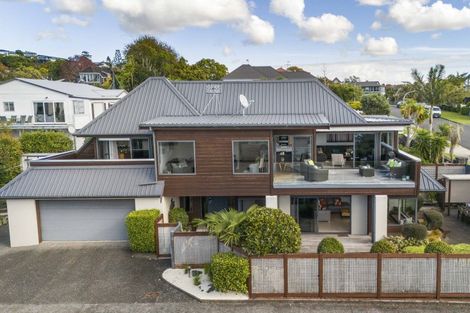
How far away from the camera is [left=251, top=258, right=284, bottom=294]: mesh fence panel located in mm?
12398

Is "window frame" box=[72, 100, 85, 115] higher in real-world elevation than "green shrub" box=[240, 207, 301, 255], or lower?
higher

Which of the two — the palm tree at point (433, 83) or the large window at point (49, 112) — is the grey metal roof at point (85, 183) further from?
the palm tree at point (433, 83)

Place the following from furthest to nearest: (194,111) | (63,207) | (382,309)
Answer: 1. (194,111)
2. (63,207)
3. (382,309)

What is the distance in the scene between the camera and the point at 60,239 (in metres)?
18.3

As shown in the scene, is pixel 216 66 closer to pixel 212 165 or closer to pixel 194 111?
pixel 194 111

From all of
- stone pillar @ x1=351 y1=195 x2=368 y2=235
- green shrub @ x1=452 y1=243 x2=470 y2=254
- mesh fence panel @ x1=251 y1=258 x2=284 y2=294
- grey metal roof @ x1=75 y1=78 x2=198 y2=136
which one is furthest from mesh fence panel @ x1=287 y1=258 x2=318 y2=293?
grey metal roof @ x1=75 y1=78 x2=198 y2=136

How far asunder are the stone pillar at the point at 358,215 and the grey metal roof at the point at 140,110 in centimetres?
978

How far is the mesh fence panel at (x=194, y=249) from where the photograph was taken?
14.5m

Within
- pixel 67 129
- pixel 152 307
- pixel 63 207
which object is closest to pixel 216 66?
pixel 67 129

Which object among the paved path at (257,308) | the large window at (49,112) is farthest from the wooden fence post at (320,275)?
the large window at (49,112)

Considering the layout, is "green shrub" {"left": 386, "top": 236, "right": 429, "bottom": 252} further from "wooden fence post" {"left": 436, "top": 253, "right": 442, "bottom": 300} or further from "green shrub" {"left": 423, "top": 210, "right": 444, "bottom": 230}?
"green shrub" {"left": 423, "top": 210, "right": 444, "bottom": 230}

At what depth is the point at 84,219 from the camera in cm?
1820

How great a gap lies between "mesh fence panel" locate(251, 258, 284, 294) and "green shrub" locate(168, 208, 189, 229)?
6.33 metres

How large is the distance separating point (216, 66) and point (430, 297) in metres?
67.2
